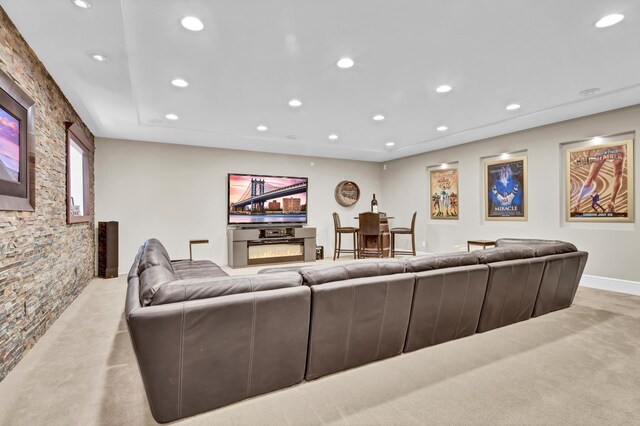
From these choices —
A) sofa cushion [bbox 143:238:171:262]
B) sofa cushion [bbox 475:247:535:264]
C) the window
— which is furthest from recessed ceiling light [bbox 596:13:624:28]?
the window

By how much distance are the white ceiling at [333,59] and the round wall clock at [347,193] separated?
296 centimetres

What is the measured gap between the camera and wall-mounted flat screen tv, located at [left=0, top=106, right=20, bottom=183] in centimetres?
219

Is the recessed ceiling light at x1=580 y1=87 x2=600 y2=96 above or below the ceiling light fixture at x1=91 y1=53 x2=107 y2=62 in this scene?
above

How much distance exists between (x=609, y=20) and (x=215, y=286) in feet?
10.8

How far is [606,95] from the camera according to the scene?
3848 millimetres

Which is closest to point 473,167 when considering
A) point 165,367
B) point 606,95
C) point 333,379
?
point 606,95

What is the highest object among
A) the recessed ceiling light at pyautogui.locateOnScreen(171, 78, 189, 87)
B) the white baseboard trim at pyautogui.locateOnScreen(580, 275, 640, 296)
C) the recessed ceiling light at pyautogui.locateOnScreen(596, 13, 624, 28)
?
the recessed ceiling light at pyautogui.locateOnScreen(596, 13, 624, 28)

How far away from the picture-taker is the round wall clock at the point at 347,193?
7.90 meters

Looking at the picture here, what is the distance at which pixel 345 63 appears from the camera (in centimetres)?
301

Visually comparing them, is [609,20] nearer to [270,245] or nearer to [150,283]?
[150,283]

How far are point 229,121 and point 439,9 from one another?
337 centimetres

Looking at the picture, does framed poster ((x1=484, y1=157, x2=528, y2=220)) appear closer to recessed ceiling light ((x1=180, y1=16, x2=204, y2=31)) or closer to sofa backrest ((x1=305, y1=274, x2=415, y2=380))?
sofa backrest ((x1=305, y1=274, x2=415, y2=380))

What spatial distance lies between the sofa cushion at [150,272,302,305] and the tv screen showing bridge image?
16.4ft

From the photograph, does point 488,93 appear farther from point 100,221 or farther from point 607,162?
point 100,221
